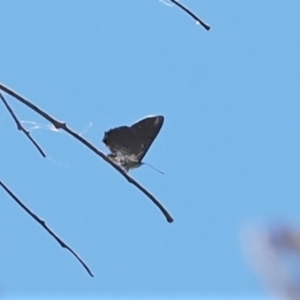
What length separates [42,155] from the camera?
1654 millimetres

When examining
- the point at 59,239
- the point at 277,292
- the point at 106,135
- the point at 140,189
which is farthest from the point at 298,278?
the point at 106,135

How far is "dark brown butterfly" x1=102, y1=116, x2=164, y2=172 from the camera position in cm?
167

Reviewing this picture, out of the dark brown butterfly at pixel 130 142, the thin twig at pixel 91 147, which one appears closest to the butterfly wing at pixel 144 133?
the dark brown butterfly at pixel 130 142

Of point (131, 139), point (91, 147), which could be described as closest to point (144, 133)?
point (131, 139)

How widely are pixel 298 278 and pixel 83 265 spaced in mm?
875

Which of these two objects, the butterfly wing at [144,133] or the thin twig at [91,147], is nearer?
the thin twig at [91,147]

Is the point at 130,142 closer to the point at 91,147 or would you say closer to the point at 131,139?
the point at 131,139

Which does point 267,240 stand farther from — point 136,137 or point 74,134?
point 136,137

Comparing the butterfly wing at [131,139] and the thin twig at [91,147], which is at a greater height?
the butterfly wing at [131,139]

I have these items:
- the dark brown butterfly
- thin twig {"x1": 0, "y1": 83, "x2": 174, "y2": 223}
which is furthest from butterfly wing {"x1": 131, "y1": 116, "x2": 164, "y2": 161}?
thin twig {"x1": 0, "y1": 83, "x2": 174, "y2": 223}

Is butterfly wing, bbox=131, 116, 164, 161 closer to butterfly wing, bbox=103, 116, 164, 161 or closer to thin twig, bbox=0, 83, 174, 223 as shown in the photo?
butterfly wing, bbox=103, 116, 164, 161

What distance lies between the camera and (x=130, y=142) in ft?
5.63

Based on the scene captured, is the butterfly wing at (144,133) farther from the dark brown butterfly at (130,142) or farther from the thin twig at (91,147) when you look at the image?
the thin twig at (91,147)

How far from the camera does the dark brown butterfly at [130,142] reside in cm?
167
